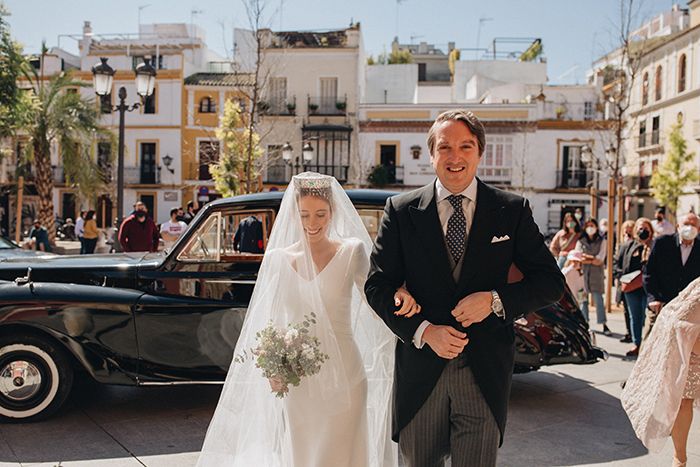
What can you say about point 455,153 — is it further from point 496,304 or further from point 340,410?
point 340,410

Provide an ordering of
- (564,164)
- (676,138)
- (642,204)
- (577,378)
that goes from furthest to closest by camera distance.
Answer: (642,204), (564,164), (676,138), (577,378)

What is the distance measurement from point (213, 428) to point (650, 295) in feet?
17.3

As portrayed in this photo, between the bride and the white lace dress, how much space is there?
1671 millimetres

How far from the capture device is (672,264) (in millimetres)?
6918

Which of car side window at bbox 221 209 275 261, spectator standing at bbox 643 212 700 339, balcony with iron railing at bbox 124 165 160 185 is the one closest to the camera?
car side window at bbox 221 209 275 261

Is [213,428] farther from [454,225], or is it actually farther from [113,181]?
[113,181]

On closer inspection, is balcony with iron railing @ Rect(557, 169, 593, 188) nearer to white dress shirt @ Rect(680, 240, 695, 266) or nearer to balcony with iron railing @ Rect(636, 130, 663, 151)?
balcony with iron railing @ Rect(636, 130, 663, 151)

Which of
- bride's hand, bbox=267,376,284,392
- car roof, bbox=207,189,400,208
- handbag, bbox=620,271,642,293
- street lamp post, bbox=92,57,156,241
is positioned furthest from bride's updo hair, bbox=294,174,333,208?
street lamp post, bbox=92,57,156,241

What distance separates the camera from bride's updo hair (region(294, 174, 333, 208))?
3.55m

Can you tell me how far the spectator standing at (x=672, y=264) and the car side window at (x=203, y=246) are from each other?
4.51 m

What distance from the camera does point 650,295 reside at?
23.4ft

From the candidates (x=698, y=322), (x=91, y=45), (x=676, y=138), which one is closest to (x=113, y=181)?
(x=91, y=45)

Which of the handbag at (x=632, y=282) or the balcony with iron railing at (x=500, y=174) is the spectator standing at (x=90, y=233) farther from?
the balcony with iron railing at (x=500, y=174)

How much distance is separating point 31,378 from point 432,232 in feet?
13.4
